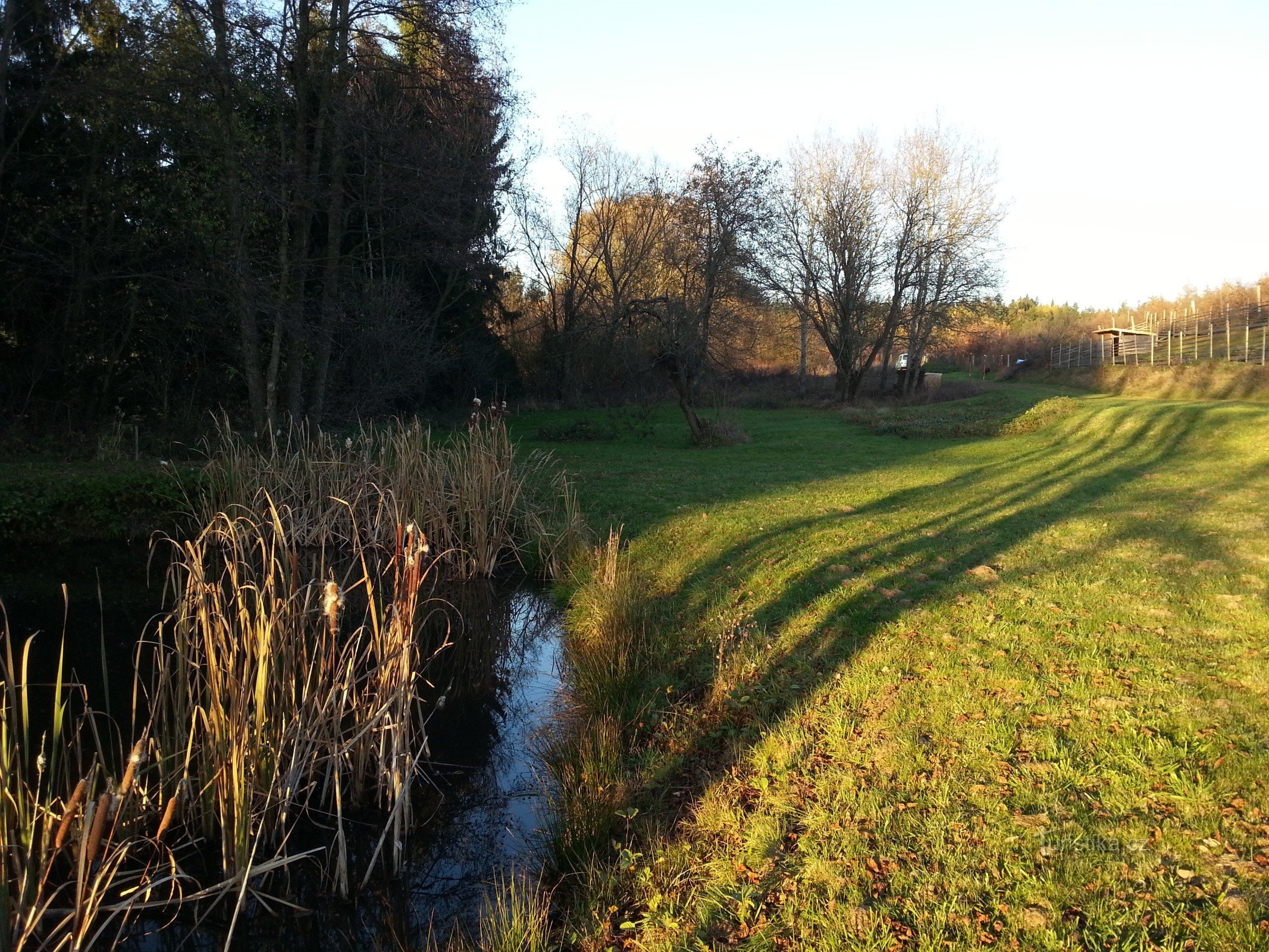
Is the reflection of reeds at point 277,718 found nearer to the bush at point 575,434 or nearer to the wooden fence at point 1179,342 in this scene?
the bush at point 575,434

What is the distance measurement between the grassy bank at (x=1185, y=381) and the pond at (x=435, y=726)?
2282 centimetres

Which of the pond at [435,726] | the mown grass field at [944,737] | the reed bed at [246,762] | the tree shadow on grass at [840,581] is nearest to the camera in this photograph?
the mown grass field at [944,737]

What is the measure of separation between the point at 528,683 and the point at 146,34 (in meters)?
11.3

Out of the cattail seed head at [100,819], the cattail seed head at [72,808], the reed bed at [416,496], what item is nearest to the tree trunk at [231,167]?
the reed bed at [416,496]

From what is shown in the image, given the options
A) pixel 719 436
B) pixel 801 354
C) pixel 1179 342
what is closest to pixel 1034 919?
pixel 719 436

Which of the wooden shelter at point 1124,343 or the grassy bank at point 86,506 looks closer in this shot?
the grassy bank at point 86,506

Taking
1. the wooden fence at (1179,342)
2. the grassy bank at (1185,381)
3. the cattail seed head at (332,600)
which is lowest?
the cattail seed head at (332,600)

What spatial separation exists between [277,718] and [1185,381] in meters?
29.2

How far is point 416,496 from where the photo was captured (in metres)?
8.48

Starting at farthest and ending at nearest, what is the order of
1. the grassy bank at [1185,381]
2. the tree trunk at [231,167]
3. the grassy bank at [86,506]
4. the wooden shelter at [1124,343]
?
the wooden shelter at [1124,343]
the grassy bank at [1185,381]
the tree trunk at [231,167]
the grassy bank at [86,506]

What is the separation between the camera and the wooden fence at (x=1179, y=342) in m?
28.1

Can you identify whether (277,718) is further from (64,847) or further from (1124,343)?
(1124,343)

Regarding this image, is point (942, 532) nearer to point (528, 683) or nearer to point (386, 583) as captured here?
point (528, 683)

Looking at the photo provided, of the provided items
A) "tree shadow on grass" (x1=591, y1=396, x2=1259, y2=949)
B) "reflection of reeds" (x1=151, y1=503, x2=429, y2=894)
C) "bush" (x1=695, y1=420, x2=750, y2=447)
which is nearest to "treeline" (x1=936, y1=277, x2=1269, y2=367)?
"bush" (x1=695, y1=420, x2=750, y2=447)
